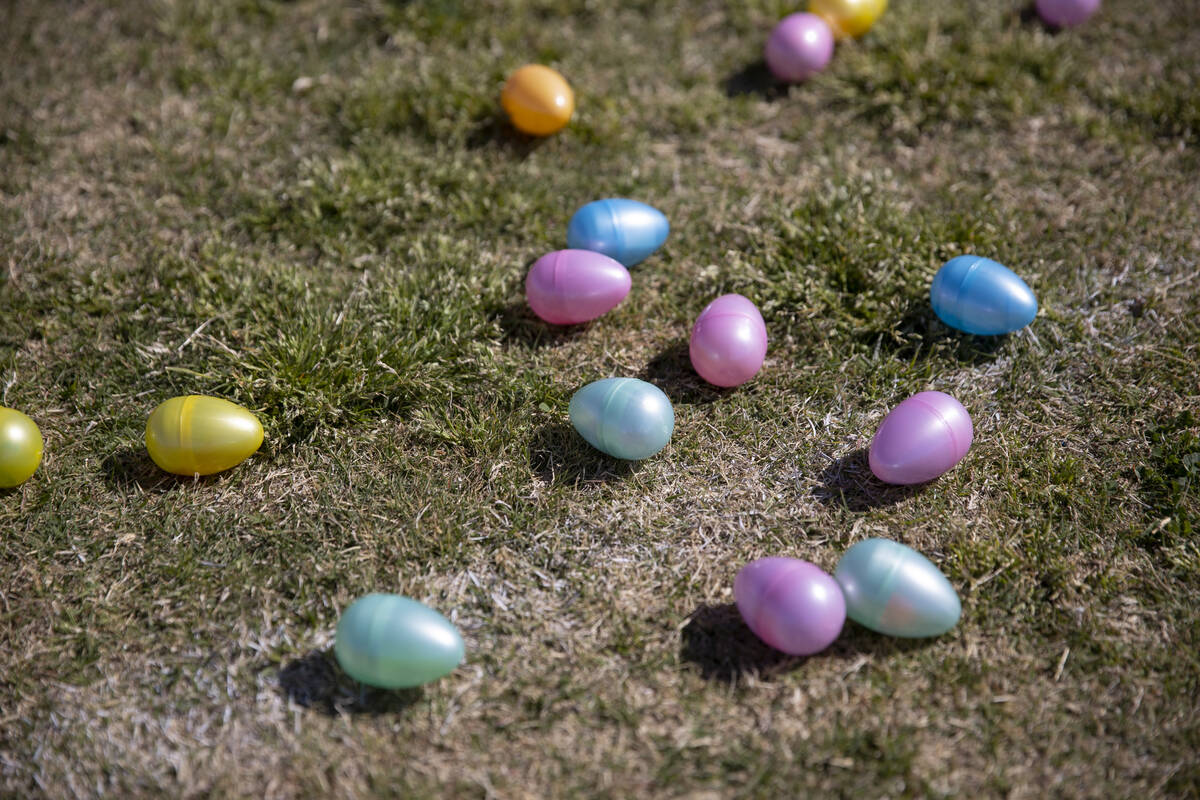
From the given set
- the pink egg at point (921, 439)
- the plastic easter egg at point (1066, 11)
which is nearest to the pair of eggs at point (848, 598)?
the pink egg at point (921, 439)

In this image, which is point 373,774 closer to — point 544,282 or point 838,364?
point 544,282

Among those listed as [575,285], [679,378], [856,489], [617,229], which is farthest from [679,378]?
[856,489]

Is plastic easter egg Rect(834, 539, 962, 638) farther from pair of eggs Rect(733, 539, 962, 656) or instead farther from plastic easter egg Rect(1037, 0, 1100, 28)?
plastic easter egg Rect(1037, 0, 1100, 28)

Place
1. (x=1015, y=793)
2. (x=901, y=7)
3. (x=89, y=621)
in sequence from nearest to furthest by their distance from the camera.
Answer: (x=1015, y=793) → (x=89, y=621) → (x=901, y=7)

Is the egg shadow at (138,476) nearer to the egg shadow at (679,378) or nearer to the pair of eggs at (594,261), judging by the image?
the pair of eggs at (594,261)

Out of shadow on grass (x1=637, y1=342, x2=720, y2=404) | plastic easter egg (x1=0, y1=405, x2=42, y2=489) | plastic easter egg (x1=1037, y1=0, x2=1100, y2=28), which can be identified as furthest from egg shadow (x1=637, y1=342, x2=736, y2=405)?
plastic easter egg (x1=1037, y1=0, x2=1100, y2=28)

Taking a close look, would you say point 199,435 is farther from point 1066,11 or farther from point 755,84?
point 1066,11

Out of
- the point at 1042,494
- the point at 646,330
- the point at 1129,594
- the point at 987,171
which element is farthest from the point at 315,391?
the point at 987,171
